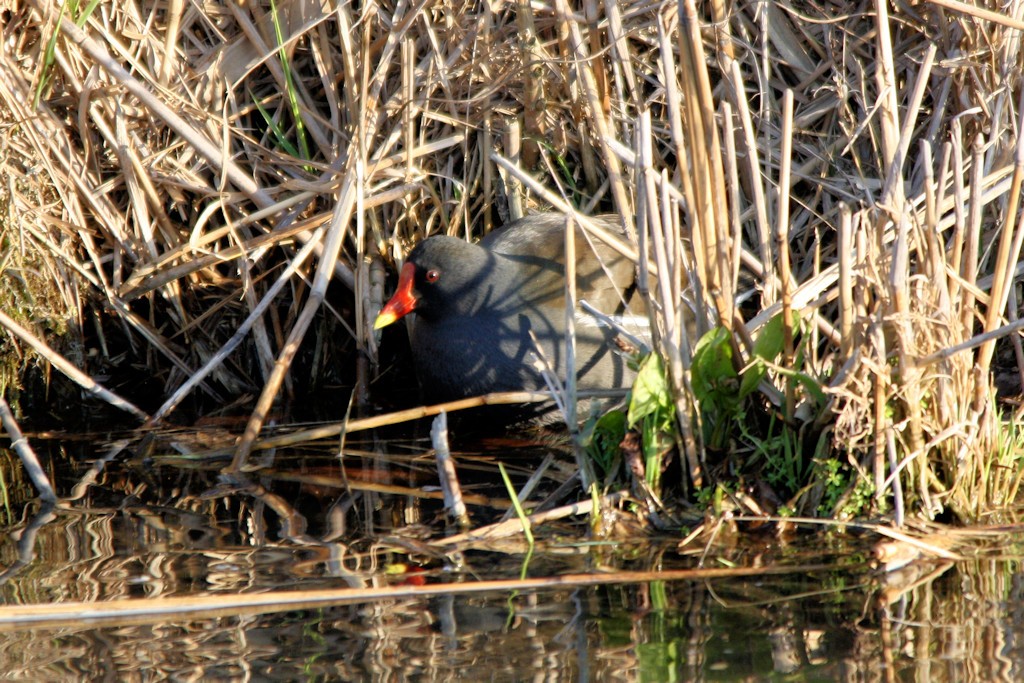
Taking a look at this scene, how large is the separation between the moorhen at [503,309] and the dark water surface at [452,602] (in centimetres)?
65

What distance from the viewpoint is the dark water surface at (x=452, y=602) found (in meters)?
1.73

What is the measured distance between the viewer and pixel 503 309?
11.1ft

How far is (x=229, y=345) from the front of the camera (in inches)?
134

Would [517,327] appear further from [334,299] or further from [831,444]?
[831,444]

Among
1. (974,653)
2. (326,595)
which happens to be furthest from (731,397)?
(326,595)

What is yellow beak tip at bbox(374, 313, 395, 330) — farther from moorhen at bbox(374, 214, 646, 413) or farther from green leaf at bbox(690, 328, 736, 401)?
green leaf at bbox(690, 328, 736, 401)

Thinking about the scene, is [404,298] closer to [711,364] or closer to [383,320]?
[383,320]

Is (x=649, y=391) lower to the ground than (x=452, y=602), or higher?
higher

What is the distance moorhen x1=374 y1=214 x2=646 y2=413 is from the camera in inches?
128

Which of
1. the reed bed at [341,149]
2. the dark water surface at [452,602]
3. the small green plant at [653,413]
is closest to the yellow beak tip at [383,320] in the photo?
the reed bed at [341,149]

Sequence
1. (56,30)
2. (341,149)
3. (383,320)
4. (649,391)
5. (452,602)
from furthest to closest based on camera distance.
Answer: (341,149)
(383,320)
(56,30)
(649,391)
(452,602)

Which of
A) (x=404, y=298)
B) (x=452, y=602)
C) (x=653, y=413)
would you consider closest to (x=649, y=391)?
(x=653, y=413)

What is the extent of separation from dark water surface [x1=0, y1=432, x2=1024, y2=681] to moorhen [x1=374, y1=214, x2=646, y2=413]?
2.14 ft

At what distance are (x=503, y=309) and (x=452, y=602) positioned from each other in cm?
152
